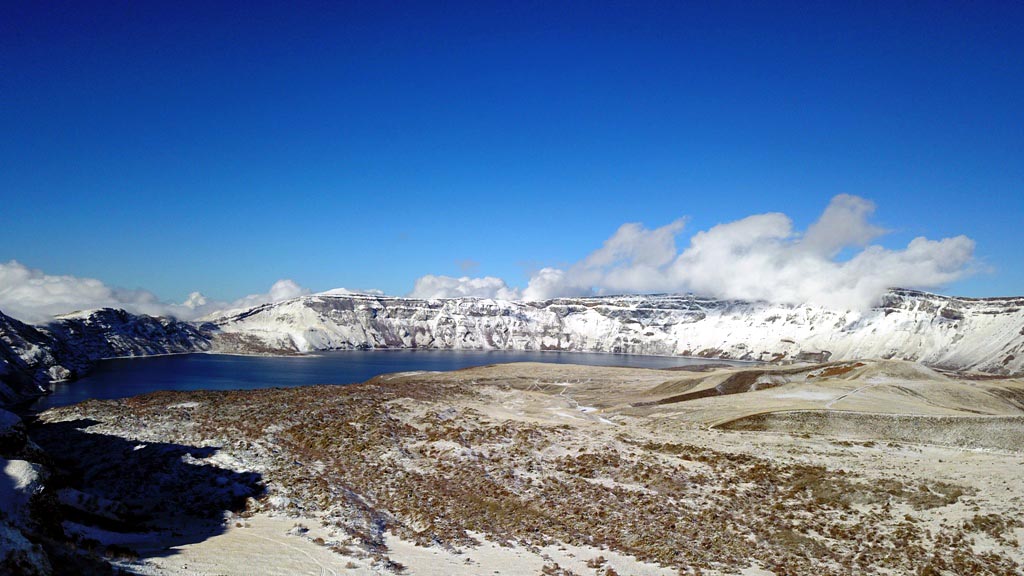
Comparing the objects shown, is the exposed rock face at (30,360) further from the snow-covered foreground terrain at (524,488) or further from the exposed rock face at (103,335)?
the snow-covered foreground terrain at (524,488)

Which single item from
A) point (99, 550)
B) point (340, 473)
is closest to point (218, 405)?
point (340, 473)

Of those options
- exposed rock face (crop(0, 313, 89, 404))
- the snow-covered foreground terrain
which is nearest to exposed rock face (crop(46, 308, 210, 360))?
exposed rock face (crop(0, 313, 89, 404))

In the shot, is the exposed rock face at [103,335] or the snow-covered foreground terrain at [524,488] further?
the exposed rock face at [103,335]

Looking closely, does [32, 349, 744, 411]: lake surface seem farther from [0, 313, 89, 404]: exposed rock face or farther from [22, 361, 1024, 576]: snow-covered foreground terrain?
[22, 361, 1024, 576]: snow-covered foreground terrain

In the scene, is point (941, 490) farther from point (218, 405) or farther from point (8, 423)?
point (218, 405)

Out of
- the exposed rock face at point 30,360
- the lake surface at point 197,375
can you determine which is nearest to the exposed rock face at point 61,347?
the exposed rock face at point 30,360

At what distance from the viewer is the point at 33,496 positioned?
15695 mm

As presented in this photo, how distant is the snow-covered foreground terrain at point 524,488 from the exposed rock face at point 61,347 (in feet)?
247

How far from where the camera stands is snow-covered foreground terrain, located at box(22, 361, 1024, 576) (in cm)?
1927

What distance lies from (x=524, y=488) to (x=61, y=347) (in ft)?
519

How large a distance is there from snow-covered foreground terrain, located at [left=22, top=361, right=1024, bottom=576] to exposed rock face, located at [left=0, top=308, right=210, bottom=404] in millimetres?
75224

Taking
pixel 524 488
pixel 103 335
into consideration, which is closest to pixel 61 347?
pixel 103 335

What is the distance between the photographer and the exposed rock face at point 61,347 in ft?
336

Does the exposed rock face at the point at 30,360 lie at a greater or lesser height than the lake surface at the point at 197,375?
greater
